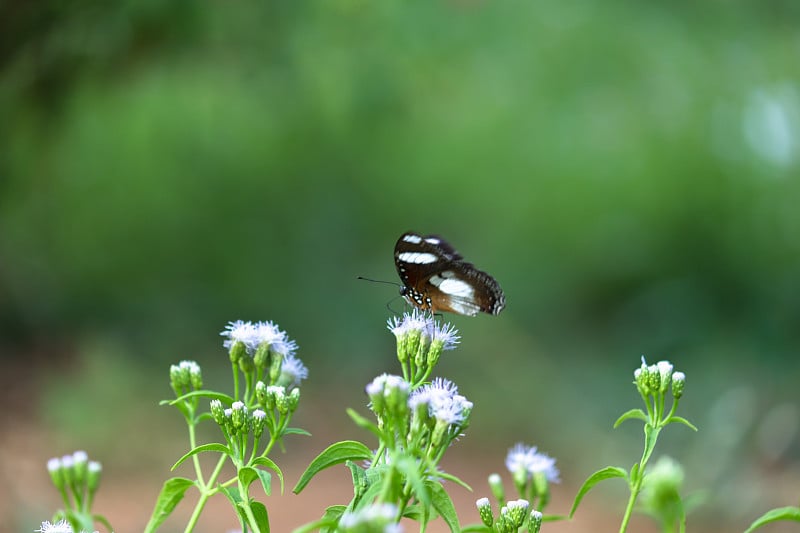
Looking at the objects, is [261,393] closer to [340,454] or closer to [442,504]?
[340,454]

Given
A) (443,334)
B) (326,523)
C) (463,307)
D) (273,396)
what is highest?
(463,307)

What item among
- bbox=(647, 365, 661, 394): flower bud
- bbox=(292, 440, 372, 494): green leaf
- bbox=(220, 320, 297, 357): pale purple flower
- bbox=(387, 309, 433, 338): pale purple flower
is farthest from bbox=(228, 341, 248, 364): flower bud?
bbox=(647, 365, 661, 394): flower bud

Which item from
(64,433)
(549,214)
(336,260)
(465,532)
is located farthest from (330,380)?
(465,532)

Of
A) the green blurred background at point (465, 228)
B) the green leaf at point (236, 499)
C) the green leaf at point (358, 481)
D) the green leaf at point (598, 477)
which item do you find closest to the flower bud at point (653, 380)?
the green leaf at point (598, 477)

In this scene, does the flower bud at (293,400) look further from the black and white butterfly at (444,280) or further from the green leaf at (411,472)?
the black and white butterfly at (444,280)

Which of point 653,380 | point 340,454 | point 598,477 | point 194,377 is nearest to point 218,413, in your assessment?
point 194,377

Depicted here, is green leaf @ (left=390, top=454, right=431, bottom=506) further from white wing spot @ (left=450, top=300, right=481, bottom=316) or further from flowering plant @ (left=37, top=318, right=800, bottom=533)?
white wing spot @ (left=450, top=300, right=481, bottom=316)

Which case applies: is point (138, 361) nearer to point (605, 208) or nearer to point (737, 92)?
point (605, 208)

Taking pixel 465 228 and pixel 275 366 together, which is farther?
pixel 465 228
